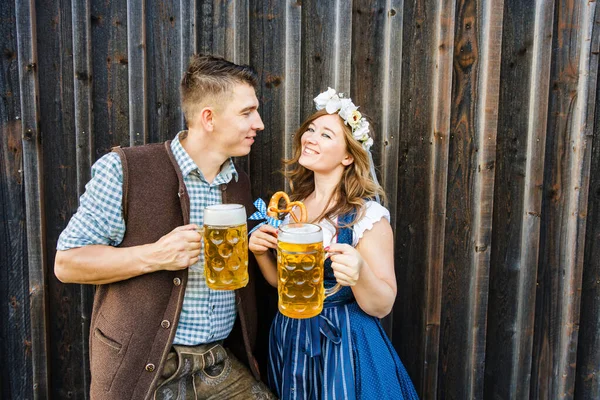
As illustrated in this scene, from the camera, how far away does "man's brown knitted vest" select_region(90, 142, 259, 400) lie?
1.86 metres

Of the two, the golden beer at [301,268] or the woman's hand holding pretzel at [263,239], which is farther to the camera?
the woman's hand holding pretzel at [263,239]

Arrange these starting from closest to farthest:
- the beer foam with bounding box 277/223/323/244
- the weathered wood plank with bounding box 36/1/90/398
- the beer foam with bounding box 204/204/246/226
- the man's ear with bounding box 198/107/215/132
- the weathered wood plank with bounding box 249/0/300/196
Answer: the beer foam with bounding box 277/223/323/244 < the beer foam with bounding box 204/204/246/226 < the man's ear with bounding box 198/107/215/132 < the weathered wood plank with bounding box 36/1/90/398 < the weathered wood plank with bounding box 249/0/300/196

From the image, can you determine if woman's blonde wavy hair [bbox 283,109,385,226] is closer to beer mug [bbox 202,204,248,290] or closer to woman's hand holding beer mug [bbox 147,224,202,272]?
beer mug [bbox 202,204,248,290]

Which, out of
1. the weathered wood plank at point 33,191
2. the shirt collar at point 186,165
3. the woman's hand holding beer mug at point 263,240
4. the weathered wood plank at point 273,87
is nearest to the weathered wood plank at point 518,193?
the weathered wood plank at point 273,87

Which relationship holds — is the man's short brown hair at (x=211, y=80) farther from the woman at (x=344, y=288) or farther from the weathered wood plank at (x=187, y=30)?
the woman at (x=344, y=288)

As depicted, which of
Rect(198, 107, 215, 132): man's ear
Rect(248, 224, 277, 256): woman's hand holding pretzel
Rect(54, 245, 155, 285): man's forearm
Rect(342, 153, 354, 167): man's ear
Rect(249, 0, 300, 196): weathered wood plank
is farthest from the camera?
Rect(249, 0, 300, 196): weathered wood plank

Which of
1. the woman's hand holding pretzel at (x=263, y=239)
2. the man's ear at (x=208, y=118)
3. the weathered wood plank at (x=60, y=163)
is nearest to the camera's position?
the woman's hand holding pretzel at (x=263, y=239)

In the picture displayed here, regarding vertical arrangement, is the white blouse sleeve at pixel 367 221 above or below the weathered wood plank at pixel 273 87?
below

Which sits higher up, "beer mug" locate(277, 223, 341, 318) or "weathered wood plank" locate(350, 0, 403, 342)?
"weathered wood plank" locate(350, 0, 403, 342)

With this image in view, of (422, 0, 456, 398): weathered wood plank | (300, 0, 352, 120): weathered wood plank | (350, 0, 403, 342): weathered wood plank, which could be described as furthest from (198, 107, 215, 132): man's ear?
(422, 0, 456, 398): weathered wood plank

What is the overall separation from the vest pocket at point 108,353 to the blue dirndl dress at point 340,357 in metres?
0.71

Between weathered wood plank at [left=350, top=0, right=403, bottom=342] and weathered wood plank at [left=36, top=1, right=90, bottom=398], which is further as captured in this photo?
weathered wood plank at [left=350, top=0, right=403, bottom=342]

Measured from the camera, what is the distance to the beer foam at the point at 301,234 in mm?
1609

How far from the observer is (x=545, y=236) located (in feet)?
8.53
